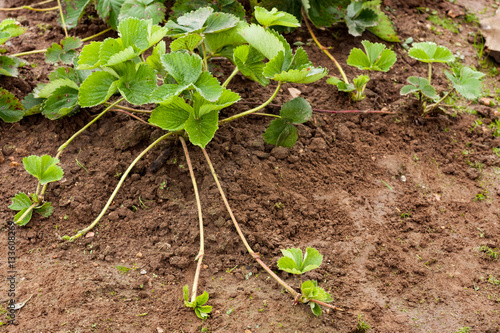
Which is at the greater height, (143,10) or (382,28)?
(143,10)

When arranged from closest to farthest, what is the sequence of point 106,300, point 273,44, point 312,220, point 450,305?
point 106,300, point 450,305, point 273,44, point 312,220

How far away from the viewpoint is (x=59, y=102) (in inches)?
78.4

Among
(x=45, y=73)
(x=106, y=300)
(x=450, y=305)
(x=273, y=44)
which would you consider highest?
(x=273, y=44)

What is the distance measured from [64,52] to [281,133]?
1187mm

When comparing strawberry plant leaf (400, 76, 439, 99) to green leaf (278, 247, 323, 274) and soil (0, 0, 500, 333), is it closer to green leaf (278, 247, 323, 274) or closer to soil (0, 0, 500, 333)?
soil (0, 0, 500, 333)

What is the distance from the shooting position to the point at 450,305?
1606mm

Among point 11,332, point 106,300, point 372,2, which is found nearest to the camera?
point 11,332

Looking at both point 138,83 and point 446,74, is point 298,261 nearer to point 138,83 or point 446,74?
point 138,83

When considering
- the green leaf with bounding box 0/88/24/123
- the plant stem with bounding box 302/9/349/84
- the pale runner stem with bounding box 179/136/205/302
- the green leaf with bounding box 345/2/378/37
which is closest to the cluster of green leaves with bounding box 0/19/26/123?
the green leaf with bounding box 0/88/24/123

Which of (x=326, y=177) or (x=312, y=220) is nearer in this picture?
(x=312, y=220)

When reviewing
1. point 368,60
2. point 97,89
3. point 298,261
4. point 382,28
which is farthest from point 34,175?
point 382,28

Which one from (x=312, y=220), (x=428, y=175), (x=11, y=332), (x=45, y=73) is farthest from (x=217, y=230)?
(x=45, y=73)

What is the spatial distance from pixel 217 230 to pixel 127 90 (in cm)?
66

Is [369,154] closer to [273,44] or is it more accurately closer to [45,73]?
[273,44]
